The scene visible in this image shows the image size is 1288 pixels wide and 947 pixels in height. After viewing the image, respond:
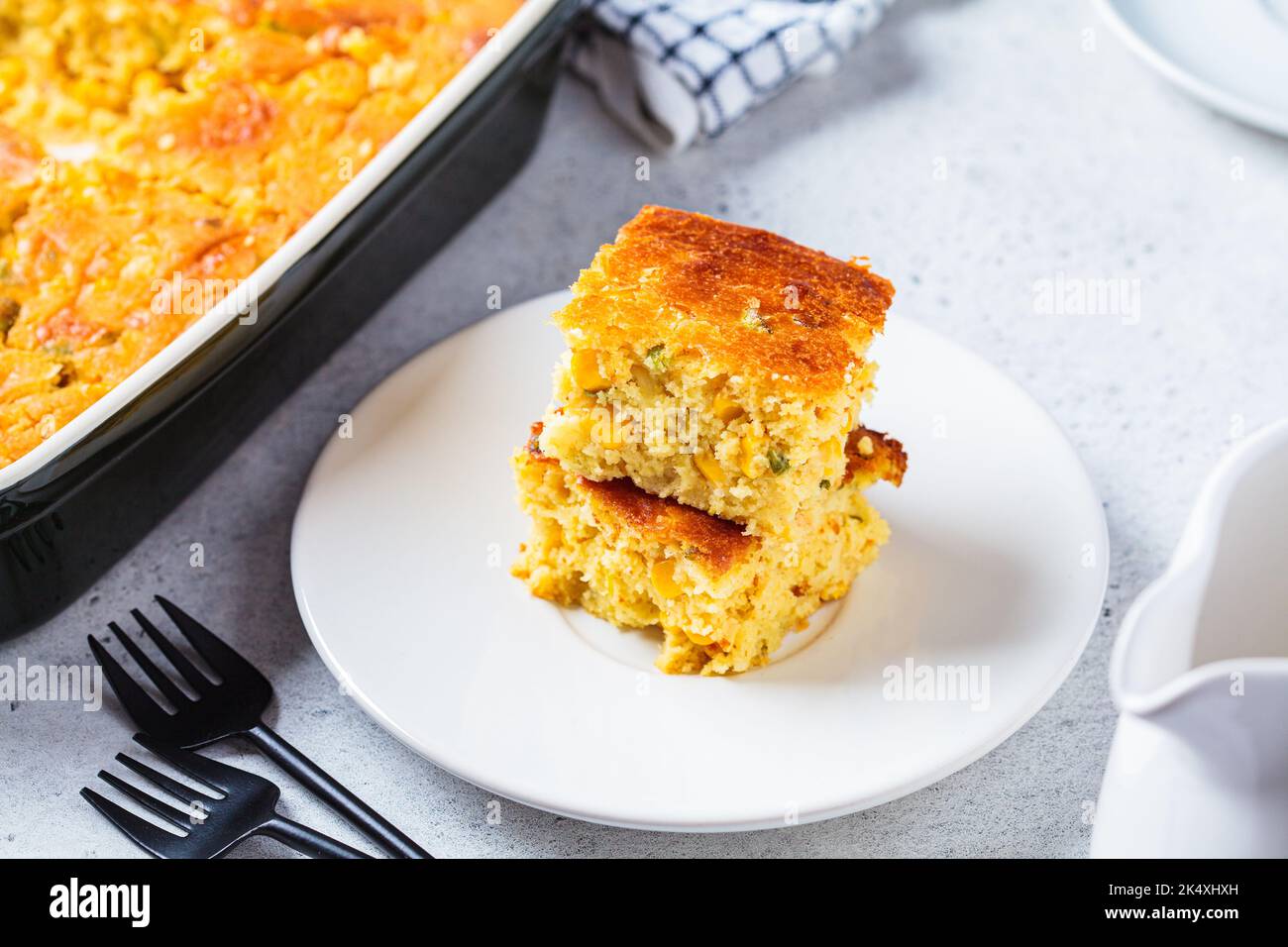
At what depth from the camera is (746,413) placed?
2246mm

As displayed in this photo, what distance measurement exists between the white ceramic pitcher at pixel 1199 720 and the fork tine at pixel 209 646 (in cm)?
149

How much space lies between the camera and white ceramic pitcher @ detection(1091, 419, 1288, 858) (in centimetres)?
165

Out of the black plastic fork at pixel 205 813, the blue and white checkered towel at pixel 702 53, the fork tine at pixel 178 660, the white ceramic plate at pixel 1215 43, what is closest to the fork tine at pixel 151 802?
the black plastic fork at pixel 205 813

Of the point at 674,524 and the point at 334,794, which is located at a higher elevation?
the point at 674,524

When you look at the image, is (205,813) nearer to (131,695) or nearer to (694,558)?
(131,695)

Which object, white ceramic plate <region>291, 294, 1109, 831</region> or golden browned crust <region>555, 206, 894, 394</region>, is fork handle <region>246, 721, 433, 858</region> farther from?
golden browned crust <region>555, 206, 894, 394</region>

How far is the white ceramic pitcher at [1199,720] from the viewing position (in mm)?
1651

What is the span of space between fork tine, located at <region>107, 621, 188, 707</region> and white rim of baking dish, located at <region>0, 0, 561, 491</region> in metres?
0.39

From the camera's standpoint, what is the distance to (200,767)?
88.9 inches

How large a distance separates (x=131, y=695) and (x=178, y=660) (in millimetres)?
104

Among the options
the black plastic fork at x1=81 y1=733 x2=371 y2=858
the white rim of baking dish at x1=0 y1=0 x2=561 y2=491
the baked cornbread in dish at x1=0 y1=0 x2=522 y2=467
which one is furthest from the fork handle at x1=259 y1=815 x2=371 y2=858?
the baked cornbread in dish at x1=0 y1=0 x2=522 y2=467

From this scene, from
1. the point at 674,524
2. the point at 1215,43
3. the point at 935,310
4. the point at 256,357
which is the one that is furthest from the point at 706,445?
the point at 1215,43

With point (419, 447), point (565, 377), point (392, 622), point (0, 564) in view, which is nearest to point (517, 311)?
point (419, 447)

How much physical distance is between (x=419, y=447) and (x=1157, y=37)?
236 centimetres
